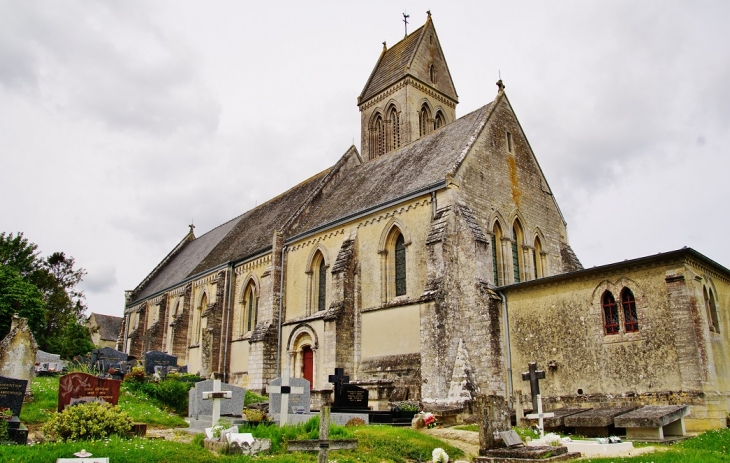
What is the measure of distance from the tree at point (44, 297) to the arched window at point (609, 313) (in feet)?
93.5

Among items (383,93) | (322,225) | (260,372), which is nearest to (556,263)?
(322,225)

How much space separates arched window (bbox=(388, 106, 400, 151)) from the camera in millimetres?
36375

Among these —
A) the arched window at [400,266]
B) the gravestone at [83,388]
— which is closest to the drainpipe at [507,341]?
the arched window at [400,266]

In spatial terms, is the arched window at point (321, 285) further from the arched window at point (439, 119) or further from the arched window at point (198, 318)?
the arched window at point (439, 119)

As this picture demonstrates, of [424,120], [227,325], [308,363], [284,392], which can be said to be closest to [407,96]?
[424,120]

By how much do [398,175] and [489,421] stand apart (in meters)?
15.3

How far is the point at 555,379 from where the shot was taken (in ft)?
60.6

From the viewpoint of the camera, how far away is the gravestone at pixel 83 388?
13.7m

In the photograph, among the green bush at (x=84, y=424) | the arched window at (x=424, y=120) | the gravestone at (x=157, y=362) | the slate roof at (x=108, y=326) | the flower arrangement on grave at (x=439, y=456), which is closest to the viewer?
the flower arrangement on grave at (x=439, y=456)

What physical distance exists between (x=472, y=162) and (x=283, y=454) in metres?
14.8

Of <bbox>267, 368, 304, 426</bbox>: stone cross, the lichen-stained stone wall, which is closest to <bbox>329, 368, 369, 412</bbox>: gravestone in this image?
<bbox>267, 368, 304, 426</bbox>: stone cross

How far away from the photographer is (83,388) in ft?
45.3

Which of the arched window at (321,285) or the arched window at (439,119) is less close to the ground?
the arched window at (439,119)

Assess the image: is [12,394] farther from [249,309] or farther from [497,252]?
[249,309]
